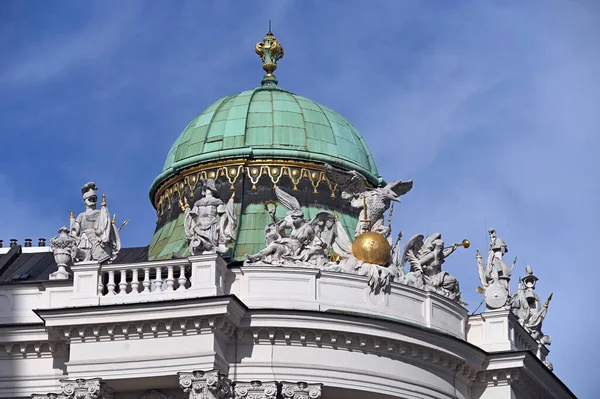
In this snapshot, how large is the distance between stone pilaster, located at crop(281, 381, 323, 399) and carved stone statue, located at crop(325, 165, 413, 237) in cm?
512

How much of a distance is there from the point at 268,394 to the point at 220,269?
3273 millimetres

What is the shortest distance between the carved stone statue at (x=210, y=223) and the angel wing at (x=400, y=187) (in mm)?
4719

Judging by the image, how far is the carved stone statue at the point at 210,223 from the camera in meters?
43.2

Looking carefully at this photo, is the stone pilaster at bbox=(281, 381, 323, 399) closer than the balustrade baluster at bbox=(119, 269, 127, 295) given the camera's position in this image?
Yes

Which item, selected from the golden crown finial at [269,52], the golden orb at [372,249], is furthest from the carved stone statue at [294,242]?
the golden crown finial at [269,52]

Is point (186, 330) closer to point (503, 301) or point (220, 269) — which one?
point (220, 269)

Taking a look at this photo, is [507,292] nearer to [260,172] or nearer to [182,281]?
[260,172]

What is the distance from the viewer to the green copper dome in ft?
162

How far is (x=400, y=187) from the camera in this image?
156ft

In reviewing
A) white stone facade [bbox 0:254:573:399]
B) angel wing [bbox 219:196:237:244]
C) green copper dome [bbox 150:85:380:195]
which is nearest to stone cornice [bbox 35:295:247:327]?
white stone facade [bbox 0:254:573:399]

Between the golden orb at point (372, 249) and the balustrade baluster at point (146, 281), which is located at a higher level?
the golden orb at point (372, 249)

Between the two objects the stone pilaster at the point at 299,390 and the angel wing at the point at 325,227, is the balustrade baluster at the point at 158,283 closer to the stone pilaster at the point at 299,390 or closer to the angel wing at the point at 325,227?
the stone pilaster at the point at 299,390

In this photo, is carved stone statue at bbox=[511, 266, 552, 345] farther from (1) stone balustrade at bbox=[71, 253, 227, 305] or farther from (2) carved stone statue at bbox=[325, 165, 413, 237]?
(1) stone balustrade at bbox=[71, 253, 227, 305]

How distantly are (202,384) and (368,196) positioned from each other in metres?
8.07
